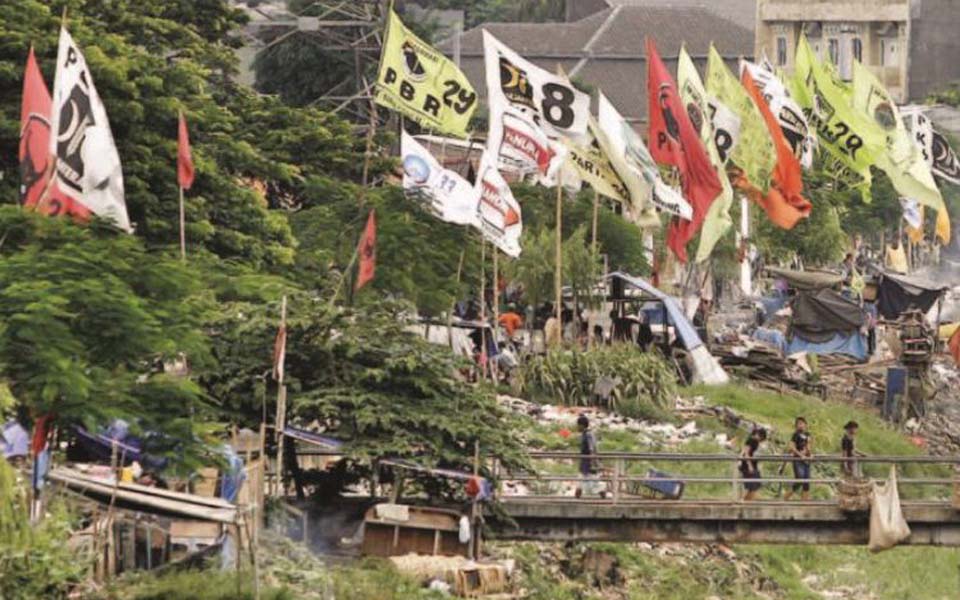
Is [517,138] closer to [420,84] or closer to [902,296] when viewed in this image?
[420,84]

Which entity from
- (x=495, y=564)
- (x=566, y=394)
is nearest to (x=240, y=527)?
(x=495, y=564)

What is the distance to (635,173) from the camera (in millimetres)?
47844

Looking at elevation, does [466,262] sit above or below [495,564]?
above

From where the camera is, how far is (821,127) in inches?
2290

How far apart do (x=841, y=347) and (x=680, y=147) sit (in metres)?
11.1

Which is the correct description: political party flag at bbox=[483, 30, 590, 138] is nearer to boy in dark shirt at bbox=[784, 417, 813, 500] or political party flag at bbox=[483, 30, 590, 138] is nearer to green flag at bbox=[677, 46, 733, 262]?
green flag at bbox=[677, 46, 733, 262]

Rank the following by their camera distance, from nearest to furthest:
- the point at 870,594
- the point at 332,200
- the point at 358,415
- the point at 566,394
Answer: the point at 358,415
the point at 870,594
the point at 566,394
the point at 332,200

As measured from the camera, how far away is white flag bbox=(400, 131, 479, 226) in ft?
150

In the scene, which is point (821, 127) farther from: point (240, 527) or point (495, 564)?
point (240, 527)

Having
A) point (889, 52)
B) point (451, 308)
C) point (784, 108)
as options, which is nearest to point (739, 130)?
point (784, 108)

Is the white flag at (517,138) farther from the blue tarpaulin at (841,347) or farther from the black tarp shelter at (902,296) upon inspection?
the black tarp shelter at (902,296)

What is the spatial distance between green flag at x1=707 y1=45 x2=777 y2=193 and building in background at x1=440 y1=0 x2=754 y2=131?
56878mm

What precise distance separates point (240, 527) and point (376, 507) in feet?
13.5

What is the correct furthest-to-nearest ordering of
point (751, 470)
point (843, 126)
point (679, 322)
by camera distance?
point (843, 126)
point (679, 322)
point (751, 470)
